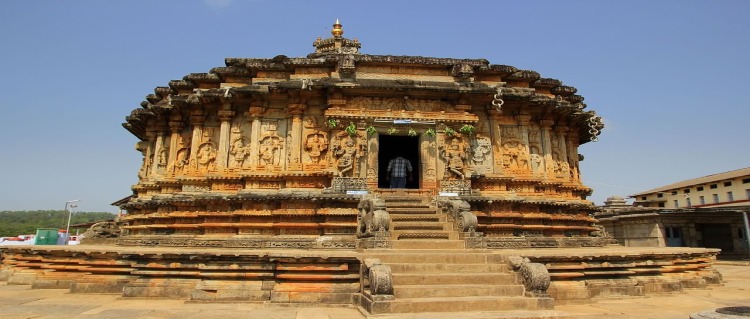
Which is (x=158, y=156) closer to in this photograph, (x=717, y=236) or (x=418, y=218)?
(x=418, y=218)

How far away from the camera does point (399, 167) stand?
1825 centimetres

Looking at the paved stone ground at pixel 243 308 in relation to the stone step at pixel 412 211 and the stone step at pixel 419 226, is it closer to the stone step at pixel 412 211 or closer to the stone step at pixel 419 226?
the stone step at pixel 419 226

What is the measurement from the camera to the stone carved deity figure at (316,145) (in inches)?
523

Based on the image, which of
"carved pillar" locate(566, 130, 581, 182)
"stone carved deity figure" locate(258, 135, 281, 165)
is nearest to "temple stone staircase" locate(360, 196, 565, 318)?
"stone carved deity figure" locate(258, 135, 281, 165)

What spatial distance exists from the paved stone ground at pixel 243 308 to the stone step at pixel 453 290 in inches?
26.4

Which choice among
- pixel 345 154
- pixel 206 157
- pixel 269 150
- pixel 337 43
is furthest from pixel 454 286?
pixel 337 43

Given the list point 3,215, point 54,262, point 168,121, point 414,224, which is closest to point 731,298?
point 414,224

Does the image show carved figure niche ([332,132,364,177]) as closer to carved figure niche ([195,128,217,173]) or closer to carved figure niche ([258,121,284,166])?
carved figure niche ([258,121,284,166])

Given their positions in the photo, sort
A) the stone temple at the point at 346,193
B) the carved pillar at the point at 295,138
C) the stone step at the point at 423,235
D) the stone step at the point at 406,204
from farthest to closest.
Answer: the carved pillar at the point at 295,138, the stone step at the point at 406,204, the stone step at the point at 423,235, the stone temple at the point at 346,193

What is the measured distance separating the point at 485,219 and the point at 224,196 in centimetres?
768

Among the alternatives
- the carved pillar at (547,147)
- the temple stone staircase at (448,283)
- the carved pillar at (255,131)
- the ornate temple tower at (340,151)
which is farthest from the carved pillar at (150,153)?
the carved pillar at (547,147)

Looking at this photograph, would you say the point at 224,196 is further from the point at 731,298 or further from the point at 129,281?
the point at 731,298

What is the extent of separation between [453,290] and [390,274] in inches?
48.8

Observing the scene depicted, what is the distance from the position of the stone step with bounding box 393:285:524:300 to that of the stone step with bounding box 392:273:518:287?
24 cm
